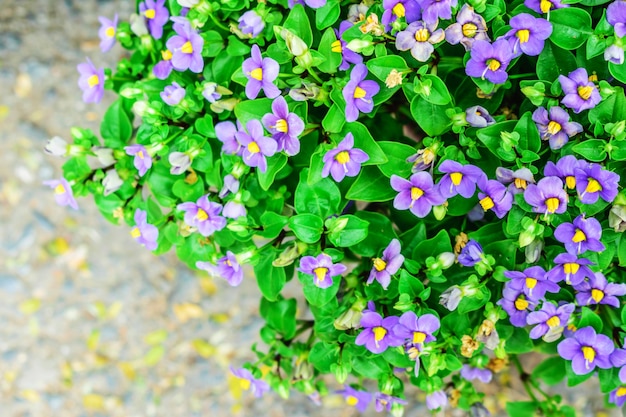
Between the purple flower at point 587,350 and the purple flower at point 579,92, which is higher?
the purple flower at point 579,92

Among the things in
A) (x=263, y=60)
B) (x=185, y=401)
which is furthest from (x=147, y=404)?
(x=263, y=60)

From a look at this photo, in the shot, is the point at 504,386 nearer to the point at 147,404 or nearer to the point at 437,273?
the point at 437,273

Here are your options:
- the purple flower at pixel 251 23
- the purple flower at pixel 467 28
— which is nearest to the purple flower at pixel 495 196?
the purple flower at pixel 467 28

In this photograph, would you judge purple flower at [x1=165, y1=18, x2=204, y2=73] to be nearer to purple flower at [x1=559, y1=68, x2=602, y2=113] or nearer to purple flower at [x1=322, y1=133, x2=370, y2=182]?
purple flower at [x1=322, y1=133, x2=370, y2=182]

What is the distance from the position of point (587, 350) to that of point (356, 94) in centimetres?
58

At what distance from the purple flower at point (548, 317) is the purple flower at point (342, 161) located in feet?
1.24

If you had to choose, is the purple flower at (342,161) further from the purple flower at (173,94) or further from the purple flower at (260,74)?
the purple flower at (173,94)

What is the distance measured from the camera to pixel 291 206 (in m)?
1.23

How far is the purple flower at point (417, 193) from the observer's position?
1033 mm

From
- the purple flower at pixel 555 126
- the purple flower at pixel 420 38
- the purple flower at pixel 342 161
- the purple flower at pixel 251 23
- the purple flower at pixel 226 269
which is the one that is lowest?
the purple flower at pixel 226 269

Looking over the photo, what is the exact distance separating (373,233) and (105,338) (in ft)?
3.95

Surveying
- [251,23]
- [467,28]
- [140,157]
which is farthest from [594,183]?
[140,157]

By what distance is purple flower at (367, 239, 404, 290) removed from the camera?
1079 millimetres

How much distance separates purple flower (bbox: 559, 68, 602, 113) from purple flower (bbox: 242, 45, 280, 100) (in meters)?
0.44
